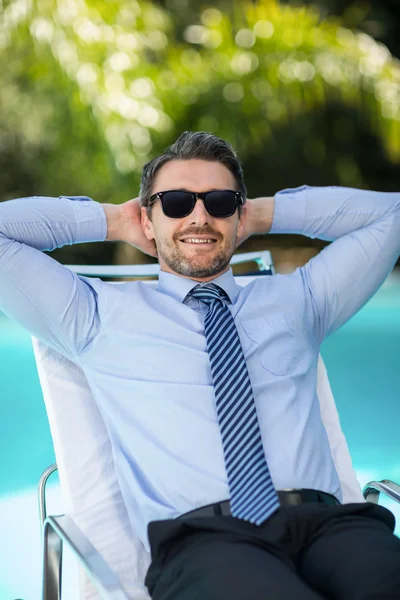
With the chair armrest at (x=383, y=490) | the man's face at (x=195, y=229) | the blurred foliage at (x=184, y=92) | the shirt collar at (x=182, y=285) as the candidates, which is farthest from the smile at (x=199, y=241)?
the blurred foliage at (x=184, y=92)

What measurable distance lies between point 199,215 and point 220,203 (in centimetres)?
7

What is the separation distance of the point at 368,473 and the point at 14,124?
10.2 metres

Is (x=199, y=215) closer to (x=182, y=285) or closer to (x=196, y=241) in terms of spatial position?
(x=196, y=241)

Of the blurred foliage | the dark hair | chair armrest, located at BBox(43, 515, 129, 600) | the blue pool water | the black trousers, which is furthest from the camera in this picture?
the blurred foliage

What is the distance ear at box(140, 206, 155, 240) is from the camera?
7.54 ft

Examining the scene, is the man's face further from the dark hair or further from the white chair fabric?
the white chair fabric

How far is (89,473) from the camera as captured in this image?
216cm

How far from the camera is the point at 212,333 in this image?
6.58ft

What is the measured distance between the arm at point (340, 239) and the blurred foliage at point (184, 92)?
34.7ft

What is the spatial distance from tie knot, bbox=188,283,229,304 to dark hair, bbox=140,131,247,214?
31 cm

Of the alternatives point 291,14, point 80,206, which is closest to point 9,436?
point 80,206

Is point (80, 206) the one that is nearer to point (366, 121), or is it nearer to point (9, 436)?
point (9, 436)

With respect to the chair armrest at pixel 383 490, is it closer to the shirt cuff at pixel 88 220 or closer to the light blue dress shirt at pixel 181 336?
the light blue dress shirt at pixel 181 336

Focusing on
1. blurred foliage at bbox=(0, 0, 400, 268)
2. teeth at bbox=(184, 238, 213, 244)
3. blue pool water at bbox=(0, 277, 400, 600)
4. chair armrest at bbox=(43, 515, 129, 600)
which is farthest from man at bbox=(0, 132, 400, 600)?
blurred foliage at bbox=(0, 0, 400, 268)
